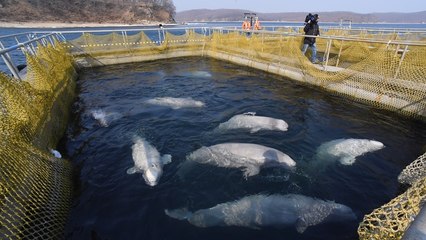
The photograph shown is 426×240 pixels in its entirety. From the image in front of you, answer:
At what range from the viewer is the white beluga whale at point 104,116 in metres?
9.47

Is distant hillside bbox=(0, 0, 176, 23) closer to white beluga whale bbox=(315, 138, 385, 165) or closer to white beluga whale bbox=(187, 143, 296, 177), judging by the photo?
white beluga whale bbox=(187, 143, 296, 177)

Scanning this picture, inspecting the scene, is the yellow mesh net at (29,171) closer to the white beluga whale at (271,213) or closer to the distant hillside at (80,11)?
the white beluga whale at (271,213)

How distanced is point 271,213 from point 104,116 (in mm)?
7642

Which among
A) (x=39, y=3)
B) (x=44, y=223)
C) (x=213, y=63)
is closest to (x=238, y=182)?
(x=44, y=223)

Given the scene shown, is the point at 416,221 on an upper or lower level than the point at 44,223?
upper

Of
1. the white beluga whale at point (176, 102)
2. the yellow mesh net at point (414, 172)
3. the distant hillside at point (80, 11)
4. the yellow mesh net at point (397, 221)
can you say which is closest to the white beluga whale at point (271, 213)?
the yellow mesh net at point (397, 221)

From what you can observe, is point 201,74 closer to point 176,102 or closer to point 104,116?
point 176,102

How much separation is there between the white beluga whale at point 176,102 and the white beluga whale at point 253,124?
2.50 m

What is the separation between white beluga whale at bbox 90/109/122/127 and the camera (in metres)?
9.47

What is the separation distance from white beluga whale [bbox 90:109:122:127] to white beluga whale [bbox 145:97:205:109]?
1.91 m

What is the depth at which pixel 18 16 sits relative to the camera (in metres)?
90.8

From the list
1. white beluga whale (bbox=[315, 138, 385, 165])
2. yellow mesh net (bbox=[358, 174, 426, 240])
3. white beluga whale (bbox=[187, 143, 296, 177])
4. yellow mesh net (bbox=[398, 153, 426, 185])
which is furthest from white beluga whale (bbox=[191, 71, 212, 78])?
yellow mesh net (bbox=[358, 174, 426, 240])

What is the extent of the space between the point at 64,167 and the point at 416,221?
7.20 metres

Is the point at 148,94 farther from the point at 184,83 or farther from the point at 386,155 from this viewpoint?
the point at 386,155
